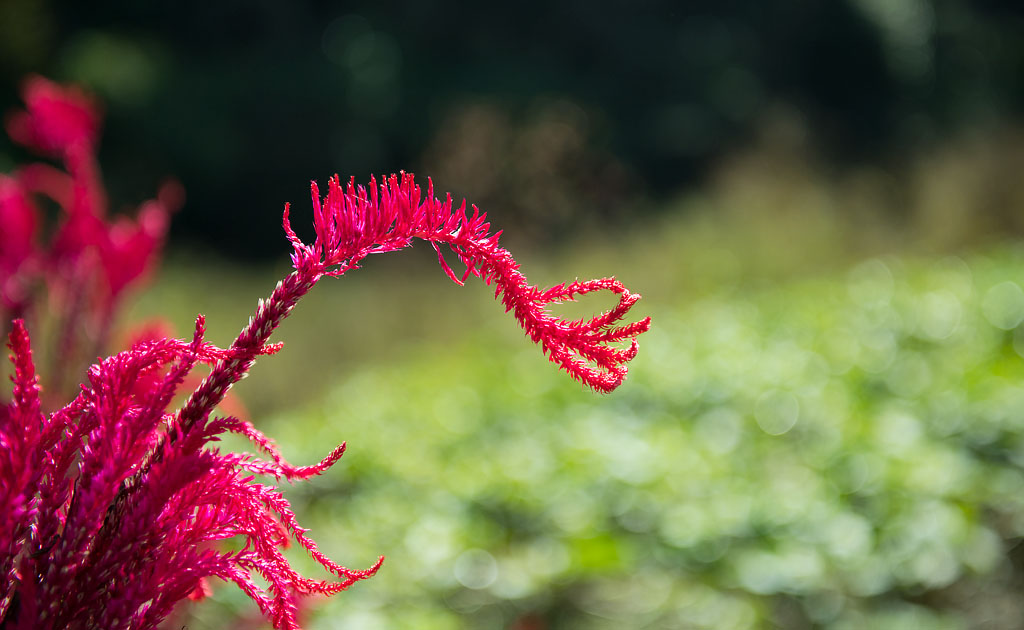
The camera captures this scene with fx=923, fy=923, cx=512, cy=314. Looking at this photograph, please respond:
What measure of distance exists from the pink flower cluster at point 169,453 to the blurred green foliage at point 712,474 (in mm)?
1298

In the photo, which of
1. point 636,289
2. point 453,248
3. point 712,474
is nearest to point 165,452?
point 453,248

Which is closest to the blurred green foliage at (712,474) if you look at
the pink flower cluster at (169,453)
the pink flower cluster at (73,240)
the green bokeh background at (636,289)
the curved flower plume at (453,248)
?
the green bokeh background at (636,289)

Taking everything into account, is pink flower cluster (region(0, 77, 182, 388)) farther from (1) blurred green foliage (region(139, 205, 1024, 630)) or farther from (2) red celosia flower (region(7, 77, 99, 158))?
(1) blurred green foliage (region(139, 205, 1024, 630))

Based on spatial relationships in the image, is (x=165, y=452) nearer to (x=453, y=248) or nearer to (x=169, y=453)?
(x=169, y=453)

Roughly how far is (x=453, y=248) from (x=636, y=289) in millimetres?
6696

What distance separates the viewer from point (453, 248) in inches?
21.8

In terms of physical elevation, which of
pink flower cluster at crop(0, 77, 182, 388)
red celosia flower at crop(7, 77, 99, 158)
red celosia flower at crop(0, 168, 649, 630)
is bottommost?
red celosia flower at crop(0, 168, 649, 630)

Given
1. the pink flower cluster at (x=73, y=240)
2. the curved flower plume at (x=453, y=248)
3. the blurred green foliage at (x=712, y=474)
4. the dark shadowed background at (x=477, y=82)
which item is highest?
the dark shadowed background at (x=477, y=82)

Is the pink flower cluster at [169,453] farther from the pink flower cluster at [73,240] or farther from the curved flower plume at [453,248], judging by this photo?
the pink flower cluster at [73,240]

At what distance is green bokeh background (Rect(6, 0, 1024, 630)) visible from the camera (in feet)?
9.09

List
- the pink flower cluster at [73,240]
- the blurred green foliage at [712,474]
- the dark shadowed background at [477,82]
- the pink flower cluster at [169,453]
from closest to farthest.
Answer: the pink flower cluster at [169,453], the pink flower cluster at [73,240], the blurred green foliage at [712,474], the dark shadowed background at [477,82]

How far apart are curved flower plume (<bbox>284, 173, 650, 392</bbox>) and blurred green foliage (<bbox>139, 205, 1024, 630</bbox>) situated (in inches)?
55.5

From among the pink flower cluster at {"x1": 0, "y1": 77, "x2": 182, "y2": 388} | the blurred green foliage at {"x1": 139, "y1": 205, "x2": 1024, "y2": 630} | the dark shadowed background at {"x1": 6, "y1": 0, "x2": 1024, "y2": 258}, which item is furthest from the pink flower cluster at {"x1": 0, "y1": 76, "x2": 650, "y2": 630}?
the dark shadowed background at {"x1": 6, "y1": 0, "x2": 1024, "y2": 258}

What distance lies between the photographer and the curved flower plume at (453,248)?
549mm
